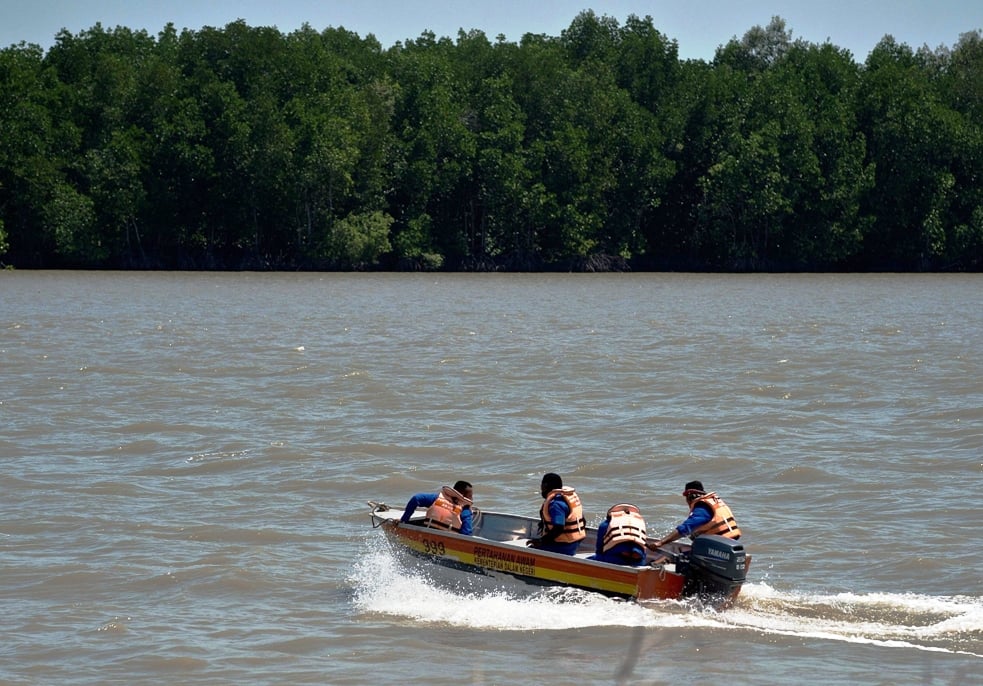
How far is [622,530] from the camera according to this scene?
14.0 metres

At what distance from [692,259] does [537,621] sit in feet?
251

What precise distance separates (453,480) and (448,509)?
5.34 metres

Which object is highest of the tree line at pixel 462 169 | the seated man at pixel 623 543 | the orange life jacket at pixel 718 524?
the tree line at pixel 462 169

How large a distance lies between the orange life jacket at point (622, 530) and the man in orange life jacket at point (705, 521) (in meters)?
0.37

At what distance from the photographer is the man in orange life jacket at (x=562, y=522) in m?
14.4

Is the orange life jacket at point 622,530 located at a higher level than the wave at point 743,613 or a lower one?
higher

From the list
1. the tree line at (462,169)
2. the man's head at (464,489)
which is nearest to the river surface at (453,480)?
the man's head at (464,489)

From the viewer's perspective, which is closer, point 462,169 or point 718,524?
point 718,524

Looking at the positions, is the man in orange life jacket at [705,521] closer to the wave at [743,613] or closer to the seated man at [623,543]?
the seated man at [623,543]

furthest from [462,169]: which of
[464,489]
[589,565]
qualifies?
[589,565]

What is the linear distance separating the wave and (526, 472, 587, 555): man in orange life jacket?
0.58 metres

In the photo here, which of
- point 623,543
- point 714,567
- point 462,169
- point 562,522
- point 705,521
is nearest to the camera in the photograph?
point 714,567

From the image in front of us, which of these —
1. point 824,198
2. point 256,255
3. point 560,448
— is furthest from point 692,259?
point 560,448

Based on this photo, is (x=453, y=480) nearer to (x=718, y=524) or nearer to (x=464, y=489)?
(x=464, y=489)
